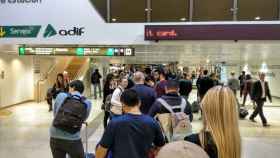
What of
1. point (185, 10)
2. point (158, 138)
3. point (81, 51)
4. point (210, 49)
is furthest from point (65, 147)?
point (210, 49)

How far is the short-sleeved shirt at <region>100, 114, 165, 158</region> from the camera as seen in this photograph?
303 centimetres

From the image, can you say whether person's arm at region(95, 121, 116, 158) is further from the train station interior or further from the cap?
the train station interior

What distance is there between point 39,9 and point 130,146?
22.7 feet

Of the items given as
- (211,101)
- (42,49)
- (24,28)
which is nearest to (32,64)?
(42,49)

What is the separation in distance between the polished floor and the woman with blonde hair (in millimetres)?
5074

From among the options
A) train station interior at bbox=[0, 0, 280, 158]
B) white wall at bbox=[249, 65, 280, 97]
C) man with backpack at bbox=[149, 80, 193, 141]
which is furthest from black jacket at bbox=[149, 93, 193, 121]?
white wall at bbox=[249, 65, 280, 97]

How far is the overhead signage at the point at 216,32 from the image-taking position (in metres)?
7.99

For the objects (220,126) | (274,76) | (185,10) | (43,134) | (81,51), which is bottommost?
(43,134)

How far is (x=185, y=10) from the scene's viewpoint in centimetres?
944

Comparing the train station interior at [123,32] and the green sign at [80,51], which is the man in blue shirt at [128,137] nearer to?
the train station interior at [123,32]

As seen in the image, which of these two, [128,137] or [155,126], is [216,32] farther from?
[128,137]

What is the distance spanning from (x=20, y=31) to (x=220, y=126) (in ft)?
26.1

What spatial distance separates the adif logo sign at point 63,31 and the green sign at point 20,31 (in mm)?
248

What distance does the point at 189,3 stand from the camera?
945cm
